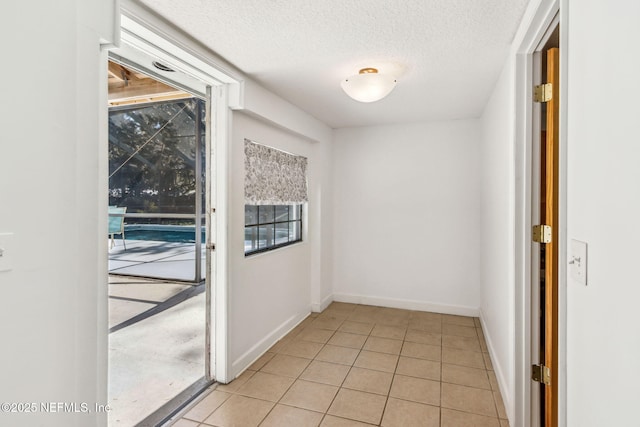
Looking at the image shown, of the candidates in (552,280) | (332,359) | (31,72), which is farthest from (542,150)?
(31,72)

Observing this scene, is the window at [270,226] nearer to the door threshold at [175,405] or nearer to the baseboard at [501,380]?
the door threshold at [175,405]

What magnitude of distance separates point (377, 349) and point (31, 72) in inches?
117

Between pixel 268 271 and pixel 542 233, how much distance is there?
218 cm

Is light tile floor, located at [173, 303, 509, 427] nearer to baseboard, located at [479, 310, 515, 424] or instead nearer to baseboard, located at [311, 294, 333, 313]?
baseboard, located at [479, 310, 515, 424]

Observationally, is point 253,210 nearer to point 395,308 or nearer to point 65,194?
point 65,194

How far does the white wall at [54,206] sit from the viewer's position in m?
1.09

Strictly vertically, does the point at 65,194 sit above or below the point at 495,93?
below

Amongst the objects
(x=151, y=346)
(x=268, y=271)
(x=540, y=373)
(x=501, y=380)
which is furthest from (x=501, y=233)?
(x=151, y=346)

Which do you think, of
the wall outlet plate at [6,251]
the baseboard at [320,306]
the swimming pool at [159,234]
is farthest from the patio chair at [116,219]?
the wall outlet plate at [6,251]

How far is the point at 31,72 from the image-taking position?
1.15 metres

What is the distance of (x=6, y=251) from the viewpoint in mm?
1068

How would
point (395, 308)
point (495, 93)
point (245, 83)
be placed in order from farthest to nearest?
point (395, 308) < point (495, 93) < point (245, 83)
